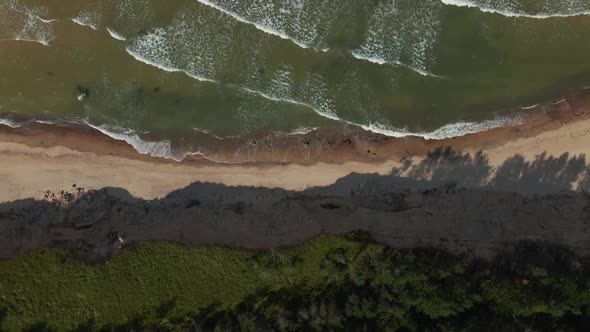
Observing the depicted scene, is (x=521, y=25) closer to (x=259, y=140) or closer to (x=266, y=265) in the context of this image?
(x=259, y=140)

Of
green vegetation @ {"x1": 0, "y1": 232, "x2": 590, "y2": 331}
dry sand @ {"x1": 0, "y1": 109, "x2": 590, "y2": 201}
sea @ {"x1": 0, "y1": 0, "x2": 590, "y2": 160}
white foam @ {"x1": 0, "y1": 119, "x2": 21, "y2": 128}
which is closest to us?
green vegetation @ {"x1": 0, "y1": 232, "x2": 590, "y2": 331}

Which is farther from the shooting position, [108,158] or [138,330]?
[108,158]

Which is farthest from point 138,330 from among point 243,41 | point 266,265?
point 243,41

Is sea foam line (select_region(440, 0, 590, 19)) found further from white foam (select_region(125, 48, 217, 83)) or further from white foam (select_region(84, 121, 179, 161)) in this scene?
white foam (select_region(84, 121, 179, 161))

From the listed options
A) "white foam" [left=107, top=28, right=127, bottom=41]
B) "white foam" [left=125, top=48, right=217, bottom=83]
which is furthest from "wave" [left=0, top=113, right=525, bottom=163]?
"white foam" [left=107, top=28, right=127, bottom=41]

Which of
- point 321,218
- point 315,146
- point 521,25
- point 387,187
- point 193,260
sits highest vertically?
point 521,25

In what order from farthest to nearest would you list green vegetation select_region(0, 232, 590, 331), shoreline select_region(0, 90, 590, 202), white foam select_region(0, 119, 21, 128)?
white foam select_region(0, 119, 21, 128)
shoreline select_region(0, 90, 590, 202)
green vegetation select_region(0, 232, 590, 331)

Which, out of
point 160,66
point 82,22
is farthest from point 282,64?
point 82,22
